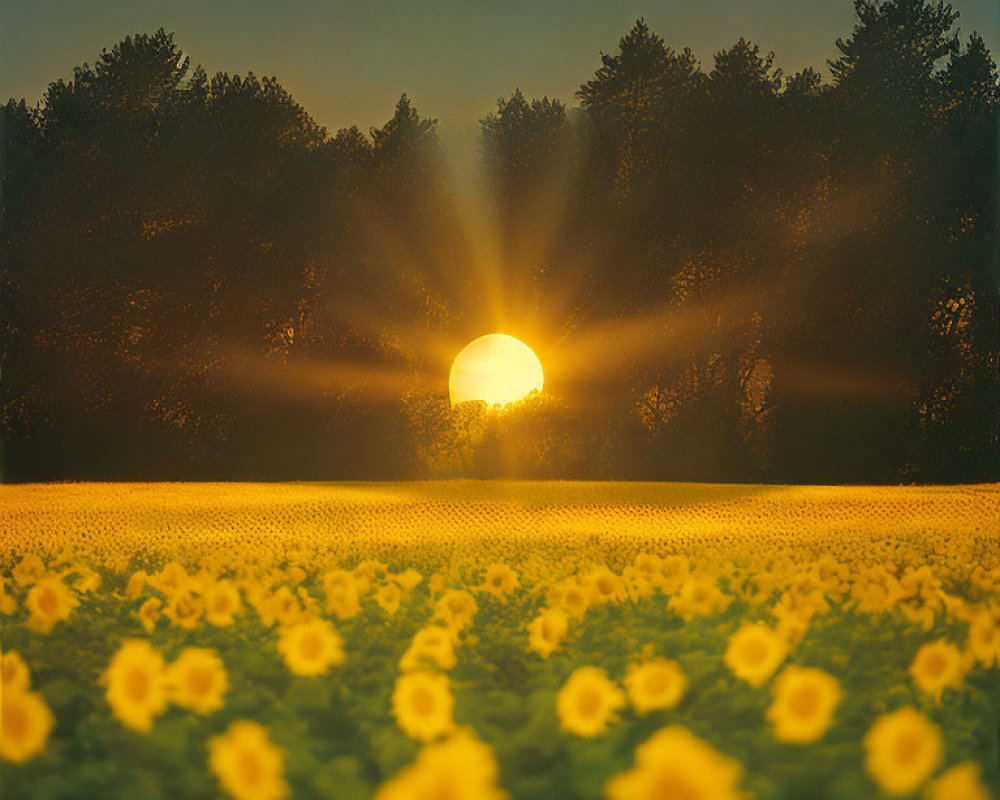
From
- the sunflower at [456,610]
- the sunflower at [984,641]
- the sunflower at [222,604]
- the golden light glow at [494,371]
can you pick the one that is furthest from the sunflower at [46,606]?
the golden light glow at [494,371]

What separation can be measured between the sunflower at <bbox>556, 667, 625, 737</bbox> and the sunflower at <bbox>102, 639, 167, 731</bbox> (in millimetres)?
1086

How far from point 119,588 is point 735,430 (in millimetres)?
14594

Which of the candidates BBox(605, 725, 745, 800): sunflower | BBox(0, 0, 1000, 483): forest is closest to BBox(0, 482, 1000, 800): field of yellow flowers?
BBox(605, 725, 745, 800): sunflower

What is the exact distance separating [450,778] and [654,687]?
41.2 inches

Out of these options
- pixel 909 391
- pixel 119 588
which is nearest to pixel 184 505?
pixel 119 588

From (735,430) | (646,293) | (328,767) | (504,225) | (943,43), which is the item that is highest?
(943,43)

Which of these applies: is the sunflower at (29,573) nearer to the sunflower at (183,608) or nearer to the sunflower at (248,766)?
the sunflower at (183,608)

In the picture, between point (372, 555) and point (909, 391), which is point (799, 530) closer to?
point (372, 555)

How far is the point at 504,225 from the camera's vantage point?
20594 millimetres

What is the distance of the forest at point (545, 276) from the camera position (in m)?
18.4

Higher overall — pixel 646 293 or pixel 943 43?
pixel 943 43

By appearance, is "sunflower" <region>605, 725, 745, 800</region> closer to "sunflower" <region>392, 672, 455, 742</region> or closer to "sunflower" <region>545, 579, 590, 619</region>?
"sunflower" <region>392, 672, 455, 742</region>

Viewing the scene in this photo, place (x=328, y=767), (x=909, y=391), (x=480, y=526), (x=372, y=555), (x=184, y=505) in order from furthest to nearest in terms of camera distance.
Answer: (x=909, y=391), (x=184, y=505), (x=480, y=526), (x=372, y=555), (x=328, y=767)

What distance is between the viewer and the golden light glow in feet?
62.0
